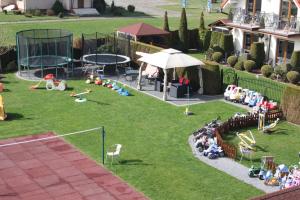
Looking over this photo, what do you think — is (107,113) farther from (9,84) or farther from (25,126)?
(9,84)

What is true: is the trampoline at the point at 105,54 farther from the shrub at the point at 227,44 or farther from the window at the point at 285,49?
the window at the point at 285,49

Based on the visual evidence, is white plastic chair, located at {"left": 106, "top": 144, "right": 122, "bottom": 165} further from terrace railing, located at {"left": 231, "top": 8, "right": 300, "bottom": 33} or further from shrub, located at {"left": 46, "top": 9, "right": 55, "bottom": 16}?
shrub, located at {"left": 46, "top": 9, "right": 55, "bottom": 16}

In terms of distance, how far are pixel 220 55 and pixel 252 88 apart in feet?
28.7

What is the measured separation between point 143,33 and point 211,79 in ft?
33.1

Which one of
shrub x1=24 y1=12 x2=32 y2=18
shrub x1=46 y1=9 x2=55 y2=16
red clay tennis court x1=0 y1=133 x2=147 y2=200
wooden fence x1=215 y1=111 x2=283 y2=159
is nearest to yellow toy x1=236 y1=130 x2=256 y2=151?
wooden fence x1=215 y1=111 x2=283 y2=159

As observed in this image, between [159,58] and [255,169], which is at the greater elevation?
[159,58]

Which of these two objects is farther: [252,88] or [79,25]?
[79,25]

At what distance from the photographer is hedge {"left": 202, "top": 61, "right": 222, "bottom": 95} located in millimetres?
30453

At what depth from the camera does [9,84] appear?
105 feet

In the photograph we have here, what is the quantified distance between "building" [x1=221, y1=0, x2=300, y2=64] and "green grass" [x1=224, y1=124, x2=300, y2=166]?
12011 mm

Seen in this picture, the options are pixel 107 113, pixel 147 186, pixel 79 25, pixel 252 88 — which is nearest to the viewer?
pixel 147 186

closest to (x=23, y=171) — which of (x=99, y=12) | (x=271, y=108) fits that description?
(x=271, y=108)

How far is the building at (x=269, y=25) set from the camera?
36.0 metres

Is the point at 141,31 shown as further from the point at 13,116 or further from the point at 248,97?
the point at 13,116
